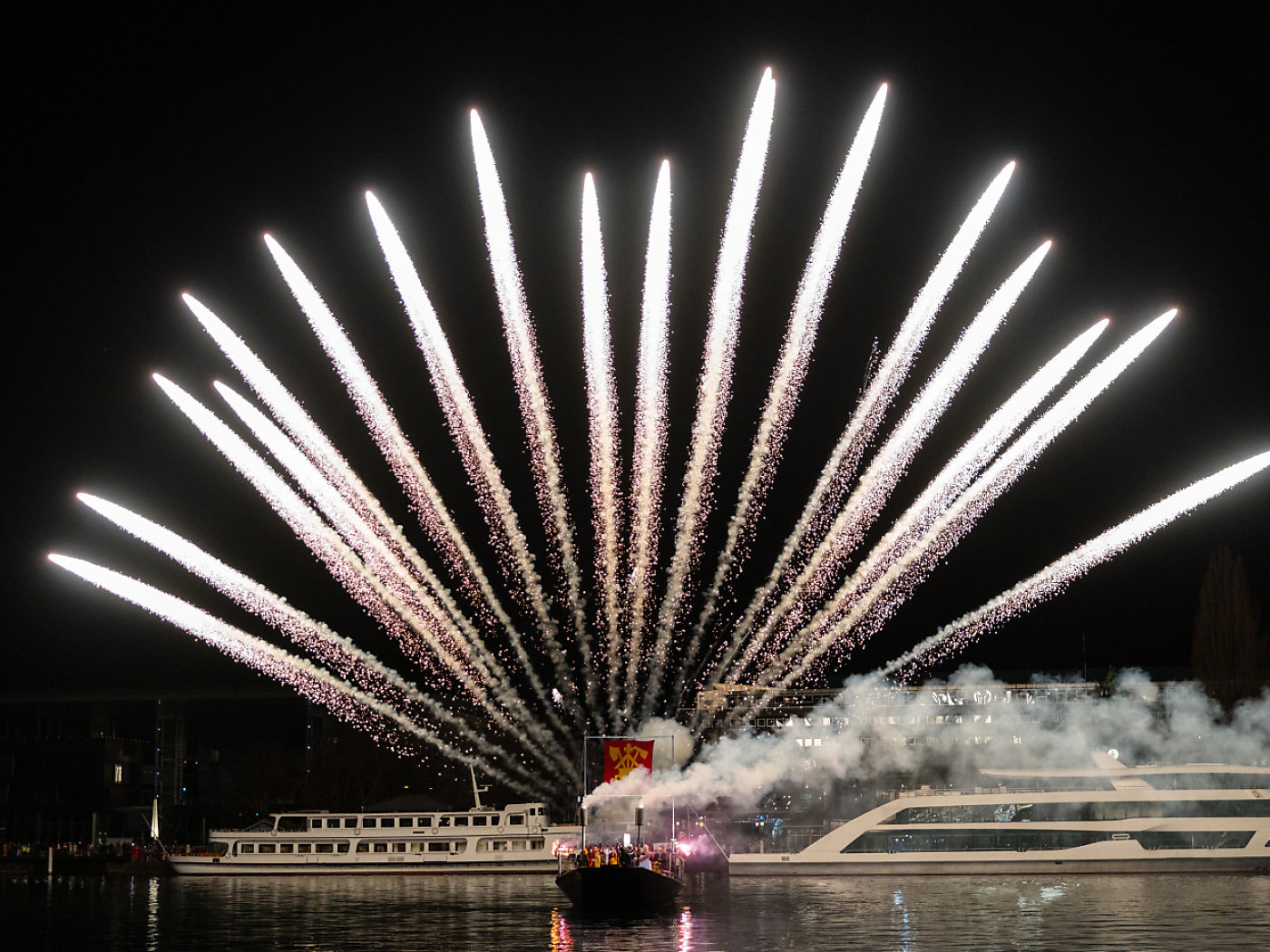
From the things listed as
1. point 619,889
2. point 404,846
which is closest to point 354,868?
point 404,846

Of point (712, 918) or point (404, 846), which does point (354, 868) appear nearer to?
point (404, 846)

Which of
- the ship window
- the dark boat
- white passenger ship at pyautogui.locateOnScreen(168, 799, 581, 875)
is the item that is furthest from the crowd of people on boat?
the ship window

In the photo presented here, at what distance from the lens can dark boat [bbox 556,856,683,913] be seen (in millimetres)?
39844

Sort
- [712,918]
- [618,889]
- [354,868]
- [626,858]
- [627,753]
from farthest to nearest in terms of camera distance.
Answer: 1. [354,868]
2. [626,858]
3. [627,753]
4. [618,889]
5. [712,918]

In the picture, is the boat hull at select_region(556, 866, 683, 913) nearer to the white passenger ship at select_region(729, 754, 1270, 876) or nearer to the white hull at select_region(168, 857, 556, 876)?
the white passenger ship at select_region(729, 754, 1270, 876)

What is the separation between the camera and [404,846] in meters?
66.9

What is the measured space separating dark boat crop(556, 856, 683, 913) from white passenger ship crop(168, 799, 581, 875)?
2437cm

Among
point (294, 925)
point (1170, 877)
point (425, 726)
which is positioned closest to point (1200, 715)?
point (1170, 877)

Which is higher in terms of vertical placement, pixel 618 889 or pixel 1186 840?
pixel 618 889

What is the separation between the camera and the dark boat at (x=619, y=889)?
39844 millimetres

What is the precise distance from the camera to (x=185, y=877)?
6806 cm

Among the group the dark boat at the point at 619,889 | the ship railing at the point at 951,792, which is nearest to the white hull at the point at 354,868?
the ship railing at the point at 951,792

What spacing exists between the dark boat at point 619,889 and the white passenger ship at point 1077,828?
56.5 ft

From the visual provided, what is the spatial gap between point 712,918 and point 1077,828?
25005 millimetres
